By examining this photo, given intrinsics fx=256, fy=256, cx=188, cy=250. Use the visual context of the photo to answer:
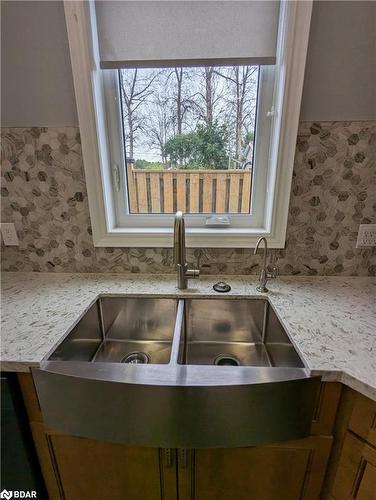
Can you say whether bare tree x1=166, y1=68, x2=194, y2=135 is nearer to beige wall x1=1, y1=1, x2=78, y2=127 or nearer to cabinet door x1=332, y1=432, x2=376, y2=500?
beige wall x1=1, y1=1, x2=78, y2=127

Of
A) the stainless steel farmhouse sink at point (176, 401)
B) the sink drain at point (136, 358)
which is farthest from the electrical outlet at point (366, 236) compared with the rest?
the sink drain at point (136, 358)

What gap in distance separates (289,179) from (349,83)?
0.39m

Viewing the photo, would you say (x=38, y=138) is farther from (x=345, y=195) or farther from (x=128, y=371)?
(x=345, y=195)

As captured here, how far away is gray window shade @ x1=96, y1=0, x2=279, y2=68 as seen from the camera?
927 millimetres

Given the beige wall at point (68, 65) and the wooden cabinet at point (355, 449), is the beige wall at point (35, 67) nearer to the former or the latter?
the beige wall at point (68, 65)

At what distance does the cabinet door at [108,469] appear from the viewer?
791 mm

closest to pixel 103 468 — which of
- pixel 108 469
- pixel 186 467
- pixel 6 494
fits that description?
pixel 108 469

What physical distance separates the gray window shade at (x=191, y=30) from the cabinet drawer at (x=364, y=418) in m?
1.15

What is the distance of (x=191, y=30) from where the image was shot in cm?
94

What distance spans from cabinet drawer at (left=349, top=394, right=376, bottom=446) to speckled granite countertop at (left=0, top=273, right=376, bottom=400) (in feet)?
0.20

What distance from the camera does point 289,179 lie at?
106cm

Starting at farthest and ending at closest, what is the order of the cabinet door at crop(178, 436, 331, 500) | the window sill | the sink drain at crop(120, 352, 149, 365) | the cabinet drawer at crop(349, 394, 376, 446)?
the window sill
the sink drain at crop(120, 352, 149, 365)
the cabinet door at crop(178, 436, 331, 500)
the cabinet drawer at crop(349, 394, 376, 446)

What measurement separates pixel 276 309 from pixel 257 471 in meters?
0.51

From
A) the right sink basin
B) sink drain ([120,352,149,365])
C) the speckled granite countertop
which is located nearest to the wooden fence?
the speckled granite countertop
